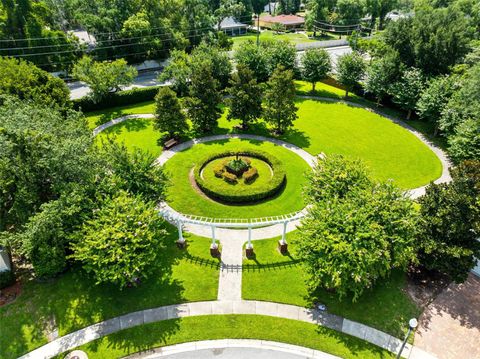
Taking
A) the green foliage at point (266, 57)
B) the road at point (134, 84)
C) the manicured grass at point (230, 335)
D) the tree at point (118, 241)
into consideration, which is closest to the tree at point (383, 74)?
the green foliage at point (266, 57)

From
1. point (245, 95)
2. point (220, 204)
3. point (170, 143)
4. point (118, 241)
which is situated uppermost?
point (245, 95)

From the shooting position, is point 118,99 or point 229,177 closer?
point 229,177

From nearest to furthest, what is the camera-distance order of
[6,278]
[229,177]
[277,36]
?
[6,278], [229,177], [277,36]

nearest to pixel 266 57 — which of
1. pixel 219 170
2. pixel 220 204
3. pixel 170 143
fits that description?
pixel 170 143

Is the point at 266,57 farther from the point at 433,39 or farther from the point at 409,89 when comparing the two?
the point at 433,39

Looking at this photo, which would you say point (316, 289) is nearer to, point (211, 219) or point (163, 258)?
point (211, 219)

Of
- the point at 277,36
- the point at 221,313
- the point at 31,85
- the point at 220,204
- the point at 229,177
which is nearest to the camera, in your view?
the point at 221,313
